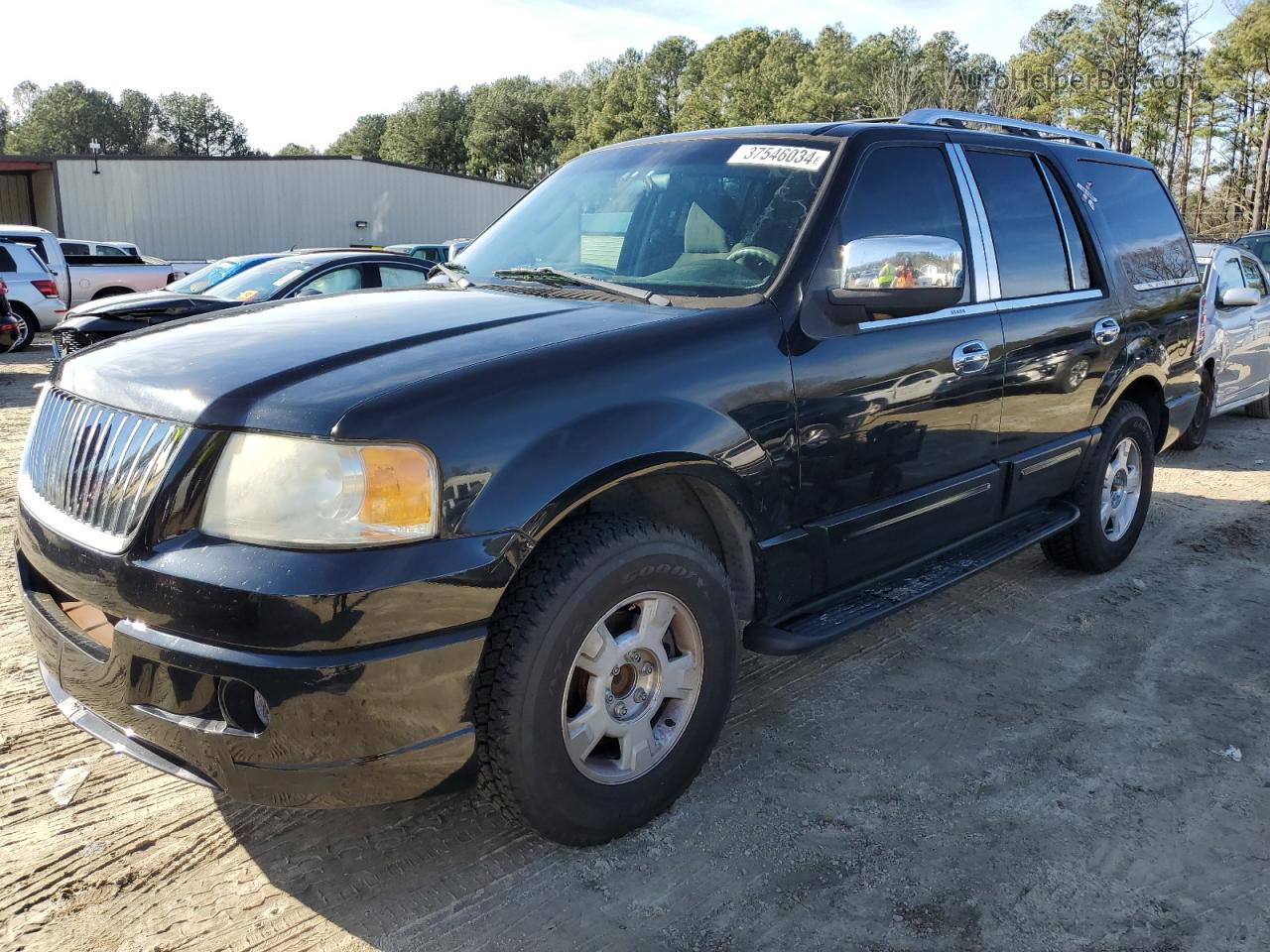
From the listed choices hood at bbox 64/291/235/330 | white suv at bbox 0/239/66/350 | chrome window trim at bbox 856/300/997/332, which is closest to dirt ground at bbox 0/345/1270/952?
chrome window trim at bbox 856/300/997/332

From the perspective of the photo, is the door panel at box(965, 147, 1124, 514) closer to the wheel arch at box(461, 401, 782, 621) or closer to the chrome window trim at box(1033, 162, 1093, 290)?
the chrome window trim at box(1033, 162, 1093, 290)

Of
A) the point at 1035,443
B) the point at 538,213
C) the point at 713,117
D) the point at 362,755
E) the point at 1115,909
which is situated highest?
the point at 713,117

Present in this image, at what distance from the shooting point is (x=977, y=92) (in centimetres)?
4516

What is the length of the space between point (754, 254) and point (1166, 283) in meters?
2.96

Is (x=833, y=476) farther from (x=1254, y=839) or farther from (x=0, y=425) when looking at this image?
(x=0, y=425)

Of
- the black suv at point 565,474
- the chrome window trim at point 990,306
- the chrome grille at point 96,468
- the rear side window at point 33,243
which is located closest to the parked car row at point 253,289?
the black suv at point 565,474

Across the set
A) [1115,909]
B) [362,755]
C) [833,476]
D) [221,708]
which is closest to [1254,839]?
[1115,909]

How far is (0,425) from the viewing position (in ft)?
29.4

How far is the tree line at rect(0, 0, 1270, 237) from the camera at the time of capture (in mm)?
35938

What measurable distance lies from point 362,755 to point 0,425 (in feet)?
28.2

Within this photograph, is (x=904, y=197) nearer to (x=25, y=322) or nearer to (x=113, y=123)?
(x=25, y=322)

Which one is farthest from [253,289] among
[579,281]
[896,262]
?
[896,262]

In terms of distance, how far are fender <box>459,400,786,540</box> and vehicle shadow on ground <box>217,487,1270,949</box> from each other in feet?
2.83

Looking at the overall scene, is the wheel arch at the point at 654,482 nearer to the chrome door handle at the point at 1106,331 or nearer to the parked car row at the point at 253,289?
the chrome door handle at the point at 1106,331
